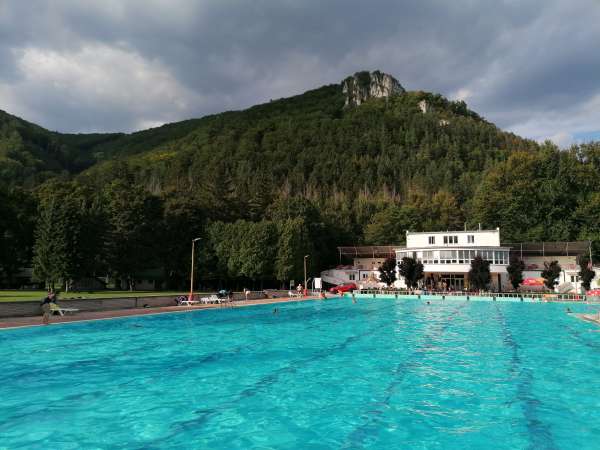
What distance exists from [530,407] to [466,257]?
47.6 m

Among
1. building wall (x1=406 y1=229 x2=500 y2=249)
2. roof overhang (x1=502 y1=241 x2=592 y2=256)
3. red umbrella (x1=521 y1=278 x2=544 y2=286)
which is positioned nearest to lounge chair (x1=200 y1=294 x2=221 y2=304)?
building wall (x1=406 y1=229 x2=500 y2=249)

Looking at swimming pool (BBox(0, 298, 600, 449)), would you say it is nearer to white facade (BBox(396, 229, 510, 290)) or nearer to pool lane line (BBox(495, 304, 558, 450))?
pool lane line (BBox(495, 304, 558, 450))

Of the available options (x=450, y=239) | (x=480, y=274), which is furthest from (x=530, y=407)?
(x=450, y=239)

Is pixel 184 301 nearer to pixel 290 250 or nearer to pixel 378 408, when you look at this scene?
pixel 290 250

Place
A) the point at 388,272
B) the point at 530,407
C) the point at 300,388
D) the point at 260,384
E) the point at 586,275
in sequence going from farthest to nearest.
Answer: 1. the point at 388,272
2. the point at 586,275
3. the point at 260,384
4. the point at 300,388
5. the point at 530,407

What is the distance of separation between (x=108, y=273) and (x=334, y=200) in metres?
58.2

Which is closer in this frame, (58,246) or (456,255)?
(58,246)

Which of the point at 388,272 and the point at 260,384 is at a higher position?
the point at 388,272

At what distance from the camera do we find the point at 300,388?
13297 millimetres

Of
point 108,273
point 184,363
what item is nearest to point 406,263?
point 108,273

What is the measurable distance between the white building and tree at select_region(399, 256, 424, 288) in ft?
10.1

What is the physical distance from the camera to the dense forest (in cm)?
5238

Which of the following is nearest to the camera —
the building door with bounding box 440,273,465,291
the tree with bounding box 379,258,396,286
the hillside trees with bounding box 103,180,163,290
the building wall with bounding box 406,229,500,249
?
the hillside trees with bounding box 103,180,163,290

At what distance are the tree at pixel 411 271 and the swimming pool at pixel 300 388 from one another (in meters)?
30.4
